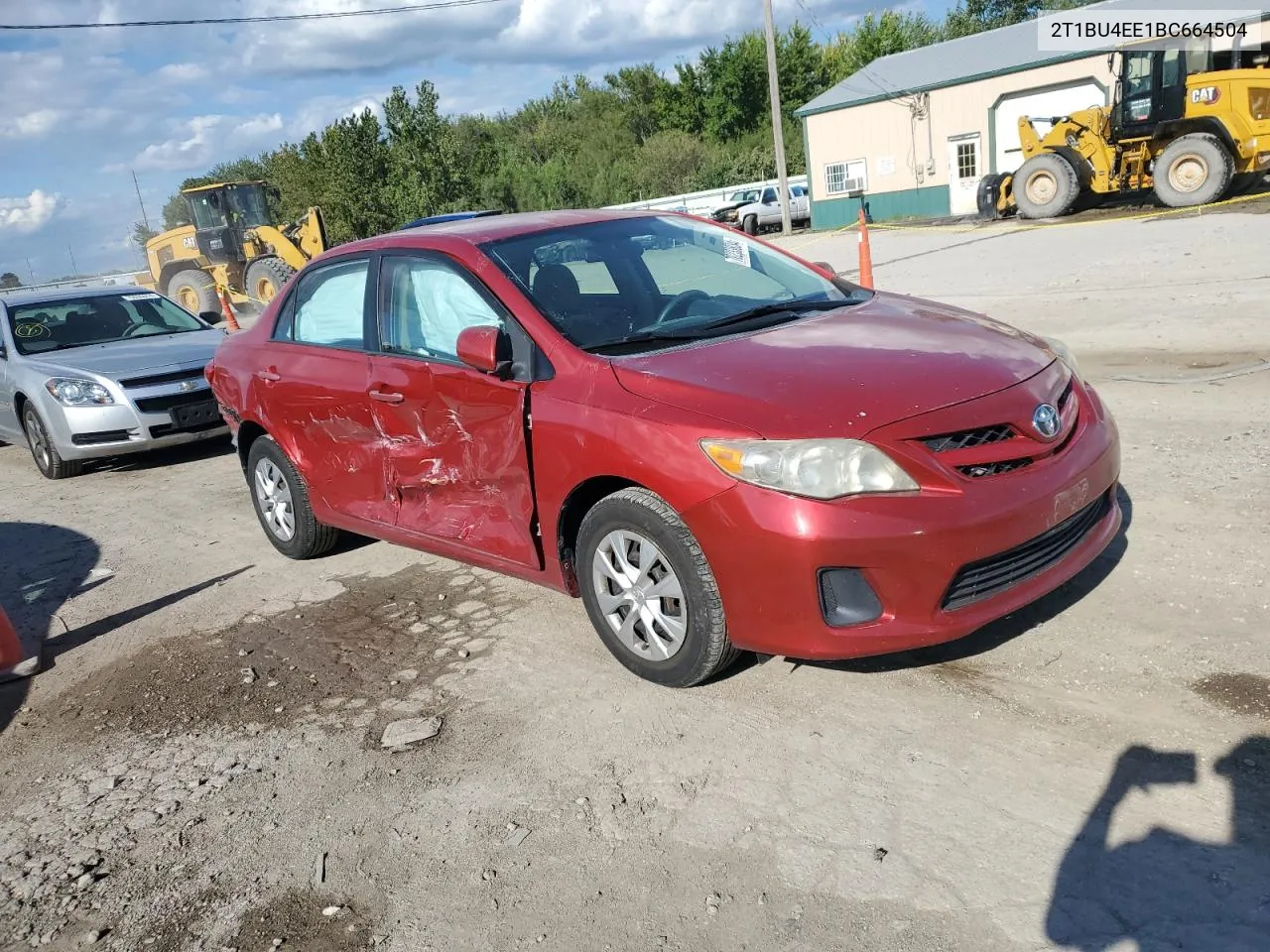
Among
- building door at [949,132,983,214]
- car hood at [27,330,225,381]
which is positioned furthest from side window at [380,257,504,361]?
building door at [949,132,983,214]

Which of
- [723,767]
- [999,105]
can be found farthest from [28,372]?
[999,105]

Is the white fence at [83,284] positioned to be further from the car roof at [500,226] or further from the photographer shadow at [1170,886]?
the photographer shadow at [1170,886]

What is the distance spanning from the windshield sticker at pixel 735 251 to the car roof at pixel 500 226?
1.32 feet

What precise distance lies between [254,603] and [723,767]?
2994 mm

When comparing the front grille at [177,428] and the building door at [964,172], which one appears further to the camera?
the building door at [964,172]

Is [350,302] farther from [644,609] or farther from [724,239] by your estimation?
[644,609]

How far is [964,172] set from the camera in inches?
1193

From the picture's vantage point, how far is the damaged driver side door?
4059 millimetres

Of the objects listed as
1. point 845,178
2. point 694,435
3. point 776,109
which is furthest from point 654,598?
point 845,178

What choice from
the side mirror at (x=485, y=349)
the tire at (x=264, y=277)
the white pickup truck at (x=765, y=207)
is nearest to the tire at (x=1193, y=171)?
the white pickup truck at (x=765, y=207)

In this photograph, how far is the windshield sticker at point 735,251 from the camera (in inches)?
190

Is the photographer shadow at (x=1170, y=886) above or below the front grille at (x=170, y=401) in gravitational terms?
below

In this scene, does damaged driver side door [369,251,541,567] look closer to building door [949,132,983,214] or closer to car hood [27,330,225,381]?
car hood [27,330,225,381]

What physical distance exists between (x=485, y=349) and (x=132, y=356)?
20.6ft
